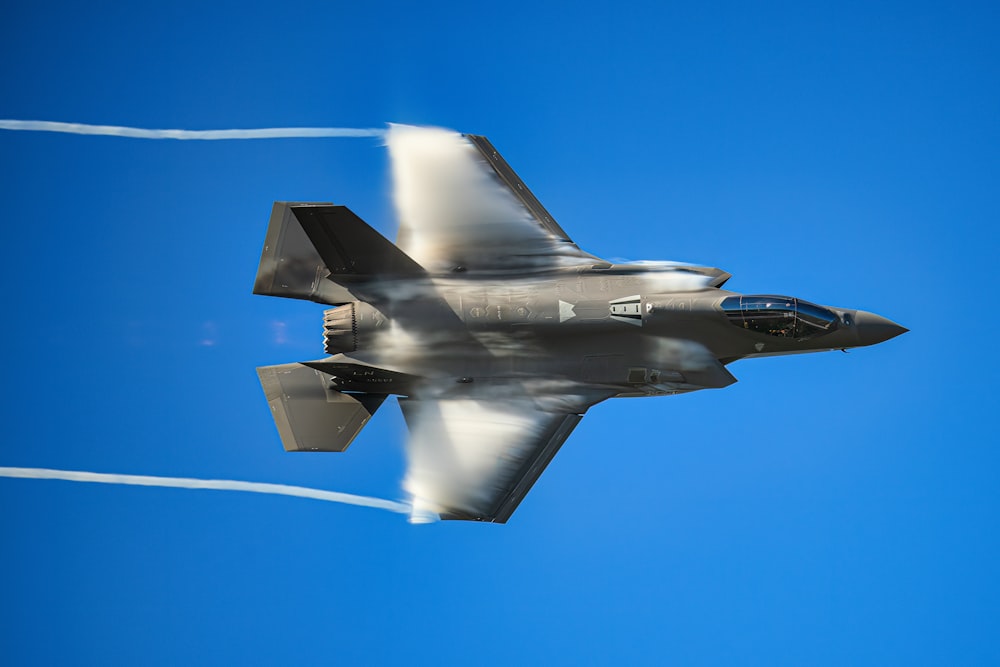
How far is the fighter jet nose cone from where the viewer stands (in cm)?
911

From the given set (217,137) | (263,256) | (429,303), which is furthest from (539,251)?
(217,137)

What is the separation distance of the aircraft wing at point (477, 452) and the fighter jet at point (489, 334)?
0.05 feet

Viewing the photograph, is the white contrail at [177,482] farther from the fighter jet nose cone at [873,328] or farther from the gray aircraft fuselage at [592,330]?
the fighter jet nose cone at [873,328]

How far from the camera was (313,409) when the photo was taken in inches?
372

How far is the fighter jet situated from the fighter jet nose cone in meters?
0.02

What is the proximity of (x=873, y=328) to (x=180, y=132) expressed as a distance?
809 cm

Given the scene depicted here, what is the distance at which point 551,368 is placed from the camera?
9156 millimetres

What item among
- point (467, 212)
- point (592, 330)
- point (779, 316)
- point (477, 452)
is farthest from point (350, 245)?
point (779, 316)

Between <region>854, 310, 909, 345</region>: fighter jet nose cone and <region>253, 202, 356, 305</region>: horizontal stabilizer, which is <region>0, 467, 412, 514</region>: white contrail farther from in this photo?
<region>854, 310, 909, 345</region>: fighter jet nose cone

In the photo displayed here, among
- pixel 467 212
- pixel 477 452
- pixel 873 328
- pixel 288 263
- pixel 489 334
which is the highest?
pixel 467 212

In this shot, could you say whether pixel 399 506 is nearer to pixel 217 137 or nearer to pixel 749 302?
pixel 749 302

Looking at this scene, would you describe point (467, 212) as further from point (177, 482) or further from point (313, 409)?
point (177, 482)

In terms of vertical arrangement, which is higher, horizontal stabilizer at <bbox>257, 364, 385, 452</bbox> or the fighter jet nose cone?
the fighter jet nose cone

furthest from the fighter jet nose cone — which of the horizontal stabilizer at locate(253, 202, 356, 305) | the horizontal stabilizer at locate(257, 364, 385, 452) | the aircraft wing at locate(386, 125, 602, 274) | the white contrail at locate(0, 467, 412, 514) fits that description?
the white contrail at locate(0, 467, 412, 514)
